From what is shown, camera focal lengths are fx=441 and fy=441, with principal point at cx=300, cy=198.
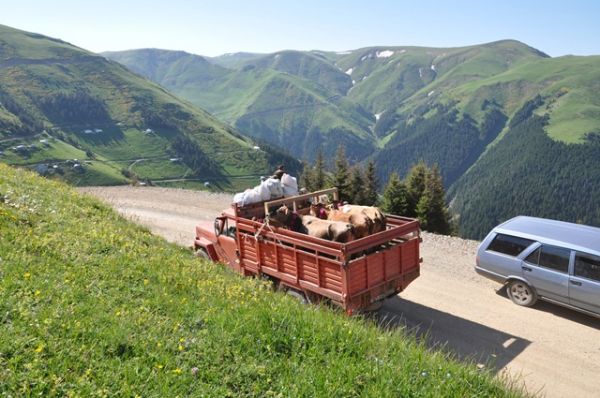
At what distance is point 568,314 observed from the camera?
452 inches

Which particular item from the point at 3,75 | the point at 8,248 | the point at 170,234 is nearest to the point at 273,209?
the point at 8,248

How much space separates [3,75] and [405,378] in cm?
24280

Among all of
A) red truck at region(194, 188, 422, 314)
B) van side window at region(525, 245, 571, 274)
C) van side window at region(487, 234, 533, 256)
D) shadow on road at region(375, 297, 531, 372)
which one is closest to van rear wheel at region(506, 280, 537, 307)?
van side window at region(525, 245, 571, 274)

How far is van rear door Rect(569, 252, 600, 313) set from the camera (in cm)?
1041

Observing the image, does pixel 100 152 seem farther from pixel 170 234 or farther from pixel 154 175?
pixel 170 234

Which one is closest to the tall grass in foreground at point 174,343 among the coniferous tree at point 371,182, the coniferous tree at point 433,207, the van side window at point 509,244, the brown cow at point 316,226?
the brown cow at point 316,226

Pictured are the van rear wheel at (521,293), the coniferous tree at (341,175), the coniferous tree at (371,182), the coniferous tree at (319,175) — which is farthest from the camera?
the coniferous tree at (319,175)

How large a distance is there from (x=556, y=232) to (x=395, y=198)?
29044 mm

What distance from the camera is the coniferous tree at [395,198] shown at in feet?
133

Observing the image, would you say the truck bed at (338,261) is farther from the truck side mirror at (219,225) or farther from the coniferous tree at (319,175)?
the coniferous tree at (319,175)

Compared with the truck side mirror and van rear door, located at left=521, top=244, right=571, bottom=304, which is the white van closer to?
van rear door, located at left=521, top=244, right=571, bottom=304

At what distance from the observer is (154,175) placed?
536 ft

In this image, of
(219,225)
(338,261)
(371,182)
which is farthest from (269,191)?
(371,182)

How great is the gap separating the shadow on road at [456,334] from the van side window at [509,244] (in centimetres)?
249
